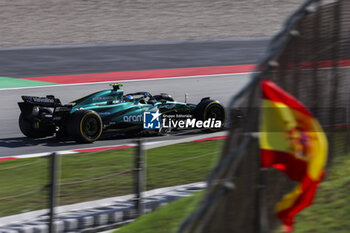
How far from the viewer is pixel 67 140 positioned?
11.8 meters

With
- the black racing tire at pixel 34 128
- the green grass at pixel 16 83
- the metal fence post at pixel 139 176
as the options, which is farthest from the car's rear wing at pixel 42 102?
the green grass at pixel 16 83

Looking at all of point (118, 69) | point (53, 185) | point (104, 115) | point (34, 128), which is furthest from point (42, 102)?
point (118, 69)

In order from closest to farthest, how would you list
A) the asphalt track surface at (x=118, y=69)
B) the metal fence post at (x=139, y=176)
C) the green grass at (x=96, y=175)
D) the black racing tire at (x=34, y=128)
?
the green grass at (x=96, y=175) → the metal fence post at (x=139, y=176) → the black racing tire at (x=34, y=128) → the asphalt track surface at (x=118, y=69)

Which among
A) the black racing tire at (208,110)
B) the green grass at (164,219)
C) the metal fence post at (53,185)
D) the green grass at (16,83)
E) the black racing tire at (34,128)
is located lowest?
the green grass at (164,219)

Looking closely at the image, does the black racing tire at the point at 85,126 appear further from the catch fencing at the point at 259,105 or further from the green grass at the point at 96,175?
the catch fencing at the point at 259,105

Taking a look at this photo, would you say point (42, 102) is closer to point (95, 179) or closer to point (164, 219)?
point (95, 179)

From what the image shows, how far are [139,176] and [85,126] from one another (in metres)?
4.58

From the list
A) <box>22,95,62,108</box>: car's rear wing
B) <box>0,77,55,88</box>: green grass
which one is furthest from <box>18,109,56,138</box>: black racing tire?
<box>0,77,55,88</box>: green grass

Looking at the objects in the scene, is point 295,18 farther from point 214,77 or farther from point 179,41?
point 179,41

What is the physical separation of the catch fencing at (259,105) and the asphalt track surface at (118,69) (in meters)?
6.77

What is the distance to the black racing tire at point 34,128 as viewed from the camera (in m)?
11.5

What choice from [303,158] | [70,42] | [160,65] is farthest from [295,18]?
[70,42]

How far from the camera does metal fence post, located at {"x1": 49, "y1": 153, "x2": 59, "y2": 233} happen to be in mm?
6050

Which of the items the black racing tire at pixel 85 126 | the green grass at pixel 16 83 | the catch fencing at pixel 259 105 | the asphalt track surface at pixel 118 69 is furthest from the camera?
the green grass at pixel 16 83
